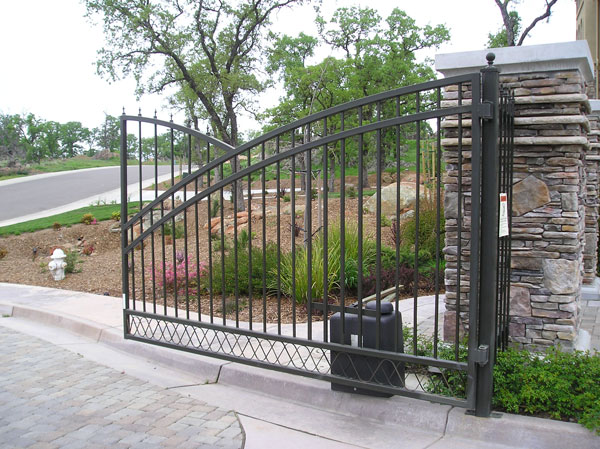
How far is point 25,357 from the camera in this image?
5887 mm

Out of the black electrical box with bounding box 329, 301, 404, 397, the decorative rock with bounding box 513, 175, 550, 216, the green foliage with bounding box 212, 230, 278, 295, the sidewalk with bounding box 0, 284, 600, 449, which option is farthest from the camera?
the green foliage with bounding box 212, 230, 278, 295

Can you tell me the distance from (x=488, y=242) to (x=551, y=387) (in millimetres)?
1065

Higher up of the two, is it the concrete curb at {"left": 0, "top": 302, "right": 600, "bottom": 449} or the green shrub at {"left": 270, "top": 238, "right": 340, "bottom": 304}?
the green shrub at {"left": 270, "top": 238, "right": 340, "bottom": 304}

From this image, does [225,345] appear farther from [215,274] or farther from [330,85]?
[330,85]

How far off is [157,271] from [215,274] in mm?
1836

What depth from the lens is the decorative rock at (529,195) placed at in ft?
15.1

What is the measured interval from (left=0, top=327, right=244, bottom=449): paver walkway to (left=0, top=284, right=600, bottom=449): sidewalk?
0.10 m

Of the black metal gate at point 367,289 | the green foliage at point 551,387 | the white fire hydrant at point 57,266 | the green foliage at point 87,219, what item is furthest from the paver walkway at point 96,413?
the green foliage at point 87,219

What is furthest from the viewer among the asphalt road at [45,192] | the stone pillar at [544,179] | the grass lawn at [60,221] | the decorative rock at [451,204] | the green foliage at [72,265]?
the asphalt road at [45,192]

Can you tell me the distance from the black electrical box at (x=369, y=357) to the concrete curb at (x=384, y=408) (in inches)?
5.2

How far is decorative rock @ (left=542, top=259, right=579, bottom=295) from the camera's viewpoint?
14.8 ft

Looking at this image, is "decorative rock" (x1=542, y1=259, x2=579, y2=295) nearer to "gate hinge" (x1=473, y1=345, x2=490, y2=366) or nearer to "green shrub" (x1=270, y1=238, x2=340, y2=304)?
"gate hinge" (x1=473, y1=345, x2=490, y2=366)

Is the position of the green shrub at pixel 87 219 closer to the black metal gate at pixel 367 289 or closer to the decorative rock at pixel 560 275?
the black metal gate at pixel 367 289

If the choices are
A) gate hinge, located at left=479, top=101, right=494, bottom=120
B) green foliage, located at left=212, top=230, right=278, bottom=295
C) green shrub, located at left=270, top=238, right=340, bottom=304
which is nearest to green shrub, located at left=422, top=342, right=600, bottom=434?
gate hinge, located at left=479, top=101, right=494, bottom=120
